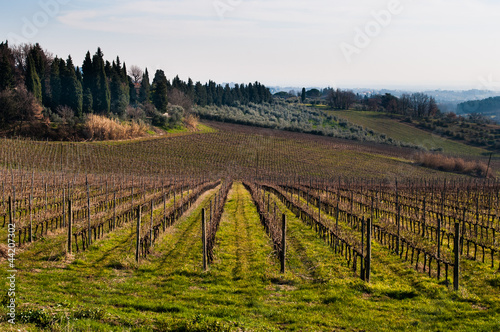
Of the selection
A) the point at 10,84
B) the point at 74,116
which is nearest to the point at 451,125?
the point at 74,116

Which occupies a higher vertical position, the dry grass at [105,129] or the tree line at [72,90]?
the tree line at [72,90]

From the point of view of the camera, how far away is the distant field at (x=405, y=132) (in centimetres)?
8269

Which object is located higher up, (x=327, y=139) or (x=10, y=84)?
(x=10, y=84)

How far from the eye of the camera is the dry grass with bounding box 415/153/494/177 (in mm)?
63625

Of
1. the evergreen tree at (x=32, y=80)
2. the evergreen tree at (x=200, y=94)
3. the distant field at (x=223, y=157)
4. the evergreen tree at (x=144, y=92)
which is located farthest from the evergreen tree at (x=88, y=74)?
the evergreen tree at (x=200, y=94)

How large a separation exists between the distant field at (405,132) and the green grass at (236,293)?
253ft

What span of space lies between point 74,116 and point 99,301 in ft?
199

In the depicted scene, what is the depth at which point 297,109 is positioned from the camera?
124125 millimetres

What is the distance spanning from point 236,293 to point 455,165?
2605 inches

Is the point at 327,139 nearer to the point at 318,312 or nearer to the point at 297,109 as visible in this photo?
the point at 297,109

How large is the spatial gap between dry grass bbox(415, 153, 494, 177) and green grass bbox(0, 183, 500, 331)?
58909 mm

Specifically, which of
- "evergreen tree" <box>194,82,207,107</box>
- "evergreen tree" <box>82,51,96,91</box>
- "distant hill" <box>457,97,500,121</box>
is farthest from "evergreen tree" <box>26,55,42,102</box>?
"distant hill" <box>457,97,500,121</box>

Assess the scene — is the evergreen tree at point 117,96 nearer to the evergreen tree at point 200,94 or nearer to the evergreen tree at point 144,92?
the evergreen tree at point 144,92

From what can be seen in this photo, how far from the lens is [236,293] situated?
941cm
